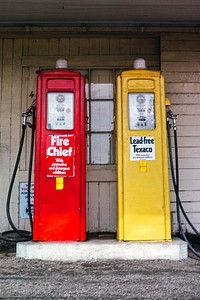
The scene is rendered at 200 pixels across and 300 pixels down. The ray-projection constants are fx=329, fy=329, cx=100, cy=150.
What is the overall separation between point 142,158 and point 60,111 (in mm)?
995

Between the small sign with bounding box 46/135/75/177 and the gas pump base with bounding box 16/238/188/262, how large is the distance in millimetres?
727

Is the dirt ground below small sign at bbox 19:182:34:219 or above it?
below

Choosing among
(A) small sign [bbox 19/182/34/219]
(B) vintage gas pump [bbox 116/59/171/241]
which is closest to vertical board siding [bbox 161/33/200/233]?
(B) vintage gas pump [bbox 116/59/171/241]

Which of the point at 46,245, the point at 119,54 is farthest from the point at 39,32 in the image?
the point at 46,245

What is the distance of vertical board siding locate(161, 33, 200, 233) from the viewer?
4.28 meters

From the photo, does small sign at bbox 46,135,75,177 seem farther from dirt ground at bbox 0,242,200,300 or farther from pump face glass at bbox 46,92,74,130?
dirt ground at bbox 0,242,200,300

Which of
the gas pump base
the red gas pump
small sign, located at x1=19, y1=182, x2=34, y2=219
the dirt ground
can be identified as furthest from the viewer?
small sign, located at x1=19, y1=182, x2=34, y2=219

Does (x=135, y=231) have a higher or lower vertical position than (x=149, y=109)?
lower

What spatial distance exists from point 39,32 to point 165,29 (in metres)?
1.69

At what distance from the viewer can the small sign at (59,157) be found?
134 inches

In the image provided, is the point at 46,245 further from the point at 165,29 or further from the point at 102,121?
the point at 165,29

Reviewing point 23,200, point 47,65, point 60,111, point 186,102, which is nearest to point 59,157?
point 60,111

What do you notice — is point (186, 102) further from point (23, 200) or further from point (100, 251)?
point (23, 200)

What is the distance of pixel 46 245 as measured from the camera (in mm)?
3301
